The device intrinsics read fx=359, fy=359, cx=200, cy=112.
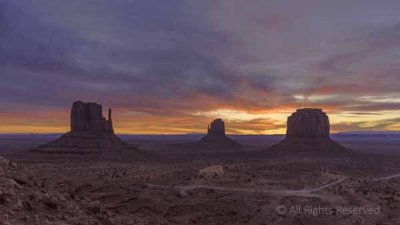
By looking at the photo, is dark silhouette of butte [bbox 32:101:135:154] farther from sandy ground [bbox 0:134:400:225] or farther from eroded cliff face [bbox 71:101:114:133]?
sandy ground [bbox 0:134:400:225]

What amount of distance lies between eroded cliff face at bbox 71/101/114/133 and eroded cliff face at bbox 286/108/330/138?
78.6 m

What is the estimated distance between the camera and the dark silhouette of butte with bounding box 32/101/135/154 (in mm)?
104438

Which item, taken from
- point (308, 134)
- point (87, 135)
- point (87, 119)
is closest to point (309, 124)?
point (308, 134)

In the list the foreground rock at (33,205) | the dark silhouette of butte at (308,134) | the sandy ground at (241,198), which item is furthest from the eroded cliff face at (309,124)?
the foreground rock at (33,205)

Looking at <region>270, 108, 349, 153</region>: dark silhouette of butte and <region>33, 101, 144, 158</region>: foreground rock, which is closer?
<region>33, 101, 144, 158</region>: foreground rock

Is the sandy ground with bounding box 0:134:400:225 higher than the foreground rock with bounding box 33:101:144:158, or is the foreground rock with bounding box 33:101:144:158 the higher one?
the foreground rock with bounding box 33:101:144:158

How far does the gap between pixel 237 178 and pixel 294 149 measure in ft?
288

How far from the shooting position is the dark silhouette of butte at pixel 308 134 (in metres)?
137

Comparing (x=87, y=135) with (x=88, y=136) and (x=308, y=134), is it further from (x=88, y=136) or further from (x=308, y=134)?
(x=308, y=134)

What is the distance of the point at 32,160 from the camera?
9200 cm

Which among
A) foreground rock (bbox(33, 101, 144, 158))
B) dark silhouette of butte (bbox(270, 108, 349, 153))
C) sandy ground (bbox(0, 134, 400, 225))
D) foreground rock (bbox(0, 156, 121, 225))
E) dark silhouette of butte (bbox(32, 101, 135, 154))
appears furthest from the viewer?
dark silhouette of butte (bbox(270, 108, 349, 153))

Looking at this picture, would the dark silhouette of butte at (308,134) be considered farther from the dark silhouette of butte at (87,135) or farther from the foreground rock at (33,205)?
the foreground rock at (33,205)

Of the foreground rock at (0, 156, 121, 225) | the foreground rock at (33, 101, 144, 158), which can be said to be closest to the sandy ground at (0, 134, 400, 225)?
the foreground rock at (0, 156, 121, 225)

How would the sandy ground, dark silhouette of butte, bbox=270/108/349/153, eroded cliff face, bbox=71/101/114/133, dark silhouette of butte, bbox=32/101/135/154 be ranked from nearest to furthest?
the sandy ground → dark silhouette of butte, bbox=32/101/135/154 → eroded cliff face, bbox=71/101/114/133 → dark silhouette of butte, bbox=270/108/349/153
